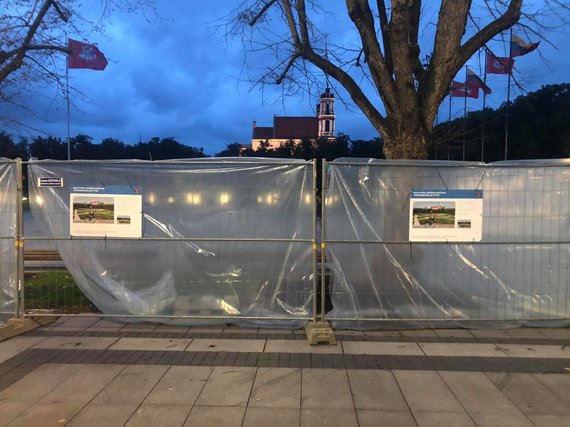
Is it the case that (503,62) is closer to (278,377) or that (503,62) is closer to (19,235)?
(278,377)

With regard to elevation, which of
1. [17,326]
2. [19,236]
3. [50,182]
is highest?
[50,182]

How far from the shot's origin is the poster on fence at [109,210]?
20.7 feet

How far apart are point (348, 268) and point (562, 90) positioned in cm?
6461

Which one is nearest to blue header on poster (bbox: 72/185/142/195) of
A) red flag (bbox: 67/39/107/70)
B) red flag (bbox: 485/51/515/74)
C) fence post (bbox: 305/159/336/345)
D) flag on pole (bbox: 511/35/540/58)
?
fence post (bbox: 305/159/336/345)

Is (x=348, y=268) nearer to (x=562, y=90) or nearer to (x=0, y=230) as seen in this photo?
(x=0, y=230)

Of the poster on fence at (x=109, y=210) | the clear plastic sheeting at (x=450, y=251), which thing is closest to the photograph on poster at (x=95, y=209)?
the poster on fence at (x=109, y=210)

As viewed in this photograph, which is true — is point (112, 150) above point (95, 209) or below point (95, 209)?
above

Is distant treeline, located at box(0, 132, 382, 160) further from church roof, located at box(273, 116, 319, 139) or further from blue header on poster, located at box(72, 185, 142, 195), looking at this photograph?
church roof, located at box(273, 116, 319, 139)

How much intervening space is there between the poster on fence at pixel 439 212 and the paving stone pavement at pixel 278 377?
4.43 feet

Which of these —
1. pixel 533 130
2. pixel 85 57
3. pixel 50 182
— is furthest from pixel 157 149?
pixel 50 182

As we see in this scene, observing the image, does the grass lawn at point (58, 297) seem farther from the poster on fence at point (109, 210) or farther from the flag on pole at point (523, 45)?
the flag on pole at point (523, 45)

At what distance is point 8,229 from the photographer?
6410 millimetres

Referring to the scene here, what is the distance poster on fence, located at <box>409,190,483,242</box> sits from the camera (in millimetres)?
6164

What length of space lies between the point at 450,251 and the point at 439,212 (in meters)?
0.57
